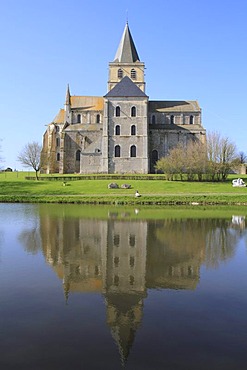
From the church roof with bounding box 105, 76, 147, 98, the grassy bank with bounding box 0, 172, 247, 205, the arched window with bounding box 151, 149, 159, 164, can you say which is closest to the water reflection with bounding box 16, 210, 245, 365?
the grassy bank with bounding box 0, 172, 247, 205

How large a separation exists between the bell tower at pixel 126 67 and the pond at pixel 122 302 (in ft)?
194

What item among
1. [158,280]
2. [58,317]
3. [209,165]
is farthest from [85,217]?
[209,165]

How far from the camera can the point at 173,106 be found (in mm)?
71312

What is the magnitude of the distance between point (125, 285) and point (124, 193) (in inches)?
1242

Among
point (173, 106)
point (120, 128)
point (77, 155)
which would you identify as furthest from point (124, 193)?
point (173, 106)

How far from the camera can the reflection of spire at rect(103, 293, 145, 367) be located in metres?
6.89

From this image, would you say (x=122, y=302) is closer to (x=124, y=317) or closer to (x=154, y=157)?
(x=124, y=317)

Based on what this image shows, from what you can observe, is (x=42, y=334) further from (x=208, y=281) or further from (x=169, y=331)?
(x=208, y=281)

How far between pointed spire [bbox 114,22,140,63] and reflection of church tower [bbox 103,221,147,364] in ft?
198

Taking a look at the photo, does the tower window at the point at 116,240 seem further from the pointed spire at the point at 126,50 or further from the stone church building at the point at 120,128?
the pointed spire at the point at 126,50

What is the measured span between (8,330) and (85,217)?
59.2 ft

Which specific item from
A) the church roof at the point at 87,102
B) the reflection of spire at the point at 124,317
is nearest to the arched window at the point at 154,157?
the church roof at the point at 87,102

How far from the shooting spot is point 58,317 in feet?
26.1

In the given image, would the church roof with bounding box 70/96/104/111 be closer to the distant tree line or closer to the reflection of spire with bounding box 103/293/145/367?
the distant tree line
